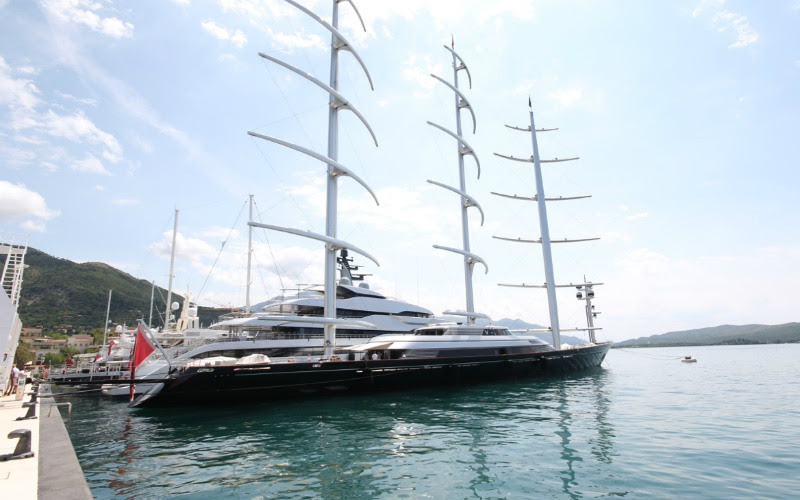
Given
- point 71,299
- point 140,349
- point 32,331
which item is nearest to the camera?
point 140,349

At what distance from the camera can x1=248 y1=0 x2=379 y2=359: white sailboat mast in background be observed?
69.8ft

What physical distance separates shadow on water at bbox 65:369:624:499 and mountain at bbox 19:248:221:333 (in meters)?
86.8

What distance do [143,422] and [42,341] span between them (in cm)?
8777

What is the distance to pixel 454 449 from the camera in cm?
903

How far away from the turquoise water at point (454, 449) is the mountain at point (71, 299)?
8778 centimetres

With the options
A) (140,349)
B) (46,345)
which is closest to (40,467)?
(140,349)

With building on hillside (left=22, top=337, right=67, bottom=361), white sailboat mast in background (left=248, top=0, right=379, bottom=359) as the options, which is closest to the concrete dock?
white sailboat mast in background (left=248, top=0, right=379, bottom=359)

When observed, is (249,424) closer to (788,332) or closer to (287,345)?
(287,345)

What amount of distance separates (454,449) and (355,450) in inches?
90.5

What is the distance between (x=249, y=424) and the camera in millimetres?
12500

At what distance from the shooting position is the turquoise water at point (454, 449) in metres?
6.68

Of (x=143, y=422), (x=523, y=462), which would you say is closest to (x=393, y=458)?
(x=523, y=462)

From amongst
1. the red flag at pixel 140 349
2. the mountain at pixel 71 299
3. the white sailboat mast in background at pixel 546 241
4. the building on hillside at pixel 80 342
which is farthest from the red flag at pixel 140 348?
the building on hillside at pixel 80 342

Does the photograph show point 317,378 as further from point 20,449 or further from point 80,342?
point 80,342
